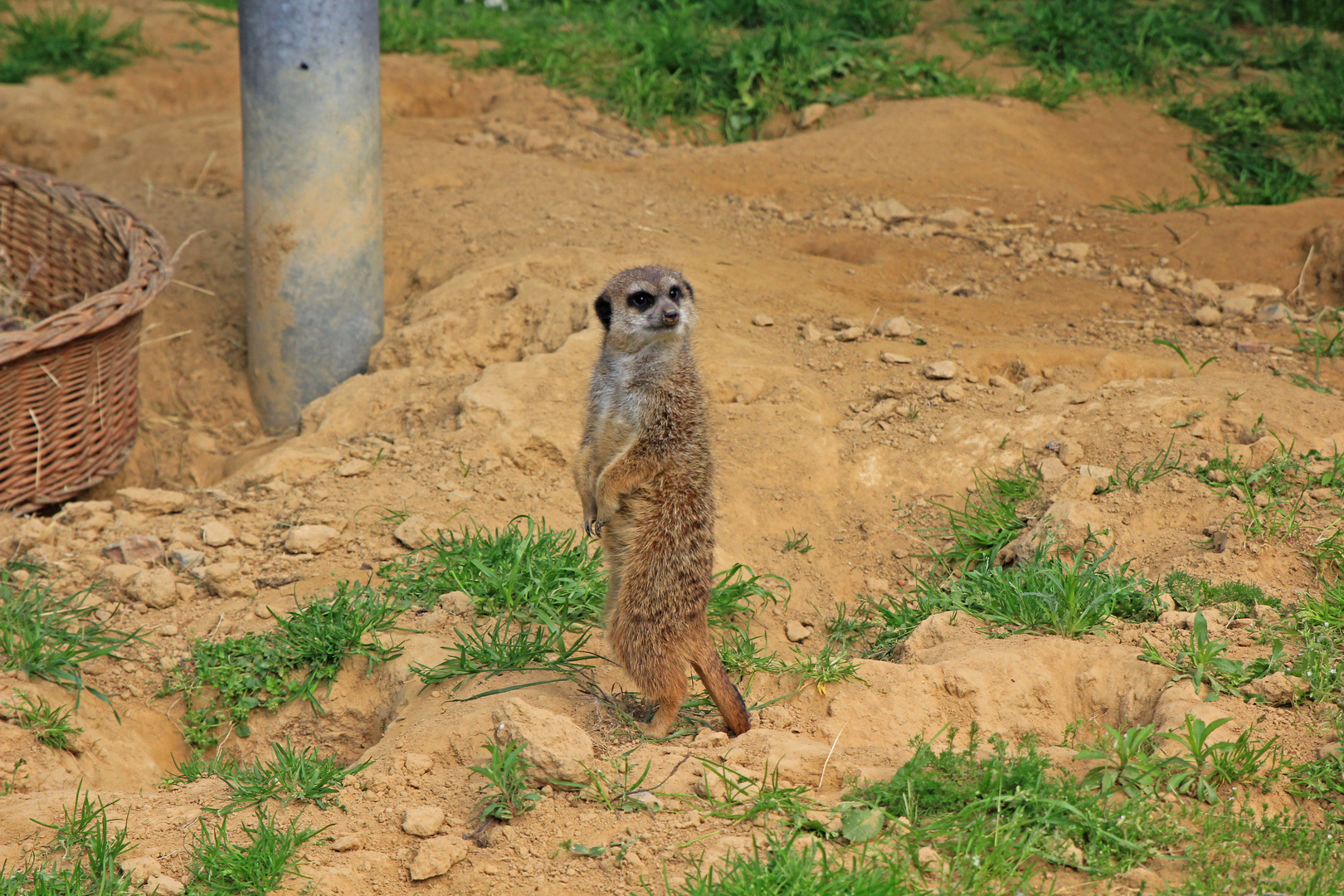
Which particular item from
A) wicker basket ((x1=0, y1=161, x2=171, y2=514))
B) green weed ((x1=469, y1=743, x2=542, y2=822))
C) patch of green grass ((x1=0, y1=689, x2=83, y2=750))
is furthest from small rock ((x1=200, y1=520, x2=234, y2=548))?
green weed ((x1=469, y1=743, x2=542, y2=822))

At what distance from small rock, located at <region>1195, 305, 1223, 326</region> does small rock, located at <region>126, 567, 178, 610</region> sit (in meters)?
4.06

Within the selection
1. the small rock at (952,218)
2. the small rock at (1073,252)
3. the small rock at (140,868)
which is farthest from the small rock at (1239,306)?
the small rock at (140,868)

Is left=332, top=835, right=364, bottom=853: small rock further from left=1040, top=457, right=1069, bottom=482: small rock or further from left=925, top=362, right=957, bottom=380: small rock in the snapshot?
left=925, top=362, right=957, bottom=380: small rock

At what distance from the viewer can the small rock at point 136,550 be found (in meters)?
3.59

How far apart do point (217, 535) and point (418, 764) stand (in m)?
1.56

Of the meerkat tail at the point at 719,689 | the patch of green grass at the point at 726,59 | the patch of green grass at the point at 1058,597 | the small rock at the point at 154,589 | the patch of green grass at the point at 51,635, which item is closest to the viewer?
the meerkat tail at the point at 719,689

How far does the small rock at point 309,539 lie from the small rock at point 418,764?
50.7 inches

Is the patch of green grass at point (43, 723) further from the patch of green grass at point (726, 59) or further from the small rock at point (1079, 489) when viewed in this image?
the patch of green grass at point (726, 59)

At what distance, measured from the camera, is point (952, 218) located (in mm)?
5559

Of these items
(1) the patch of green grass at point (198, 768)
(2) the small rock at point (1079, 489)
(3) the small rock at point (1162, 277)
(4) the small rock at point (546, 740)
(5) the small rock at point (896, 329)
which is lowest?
(1) the patch of green grass at point (198, 768)

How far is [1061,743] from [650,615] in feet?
3.27

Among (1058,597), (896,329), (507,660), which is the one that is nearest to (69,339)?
(507,660)

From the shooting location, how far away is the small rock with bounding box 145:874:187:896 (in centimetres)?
219

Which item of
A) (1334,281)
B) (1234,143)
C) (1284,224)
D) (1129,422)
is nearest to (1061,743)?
(1129,422)
